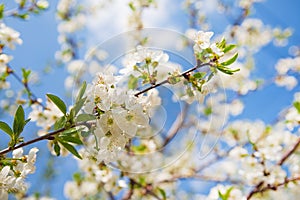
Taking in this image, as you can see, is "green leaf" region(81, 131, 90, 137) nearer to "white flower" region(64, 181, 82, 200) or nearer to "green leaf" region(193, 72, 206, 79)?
→ "green leaf" region(193, 72, 206, 79)

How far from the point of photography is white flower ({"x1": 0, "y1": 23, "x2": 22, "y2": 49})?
1.93m

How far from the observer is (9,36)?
1972mm

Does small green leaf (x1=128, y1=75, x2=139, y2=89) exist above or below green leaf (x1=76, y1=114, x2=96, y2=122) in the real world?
above

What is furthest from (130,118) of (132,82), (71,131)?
(132,82)

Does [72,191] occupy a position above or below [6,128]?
above

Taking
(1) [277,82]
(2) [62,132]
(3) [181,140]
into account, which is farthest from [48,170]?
(2) [62,132]

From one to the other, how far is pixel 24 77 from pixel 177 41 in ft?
3.34

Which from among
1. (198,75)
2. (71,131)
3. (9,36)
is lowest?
(71,131)

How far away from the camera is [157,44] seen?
4.16 feet

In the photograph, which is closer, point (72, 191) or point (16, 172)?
point (16, 172)

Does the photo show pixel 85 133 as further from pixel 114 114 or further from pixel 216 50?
pixel 216 50

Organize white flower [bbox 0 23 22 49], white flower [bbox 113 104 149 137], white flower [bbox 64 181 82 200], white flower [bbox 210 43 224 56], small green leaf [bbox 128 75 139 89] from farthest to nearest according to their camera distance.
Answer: white flower [bbox 64 181 82 200] → white flower [bbox 0 23 22 49] → small green leaf [bbox 128 75 139 89] → white flower [bbox 210 43 224 56] → white flower [bbox 113 104 149 137]

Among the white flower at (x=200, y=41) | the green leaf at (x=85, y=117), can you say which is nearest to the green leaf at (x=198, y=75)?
the white flower at (x=200, y=41)

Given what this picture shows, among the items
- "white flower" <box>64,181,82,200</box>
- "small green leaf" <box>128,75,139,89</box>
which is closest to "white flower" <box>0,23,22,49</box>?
"small green leaf" <box>128,75,139,89</box>
